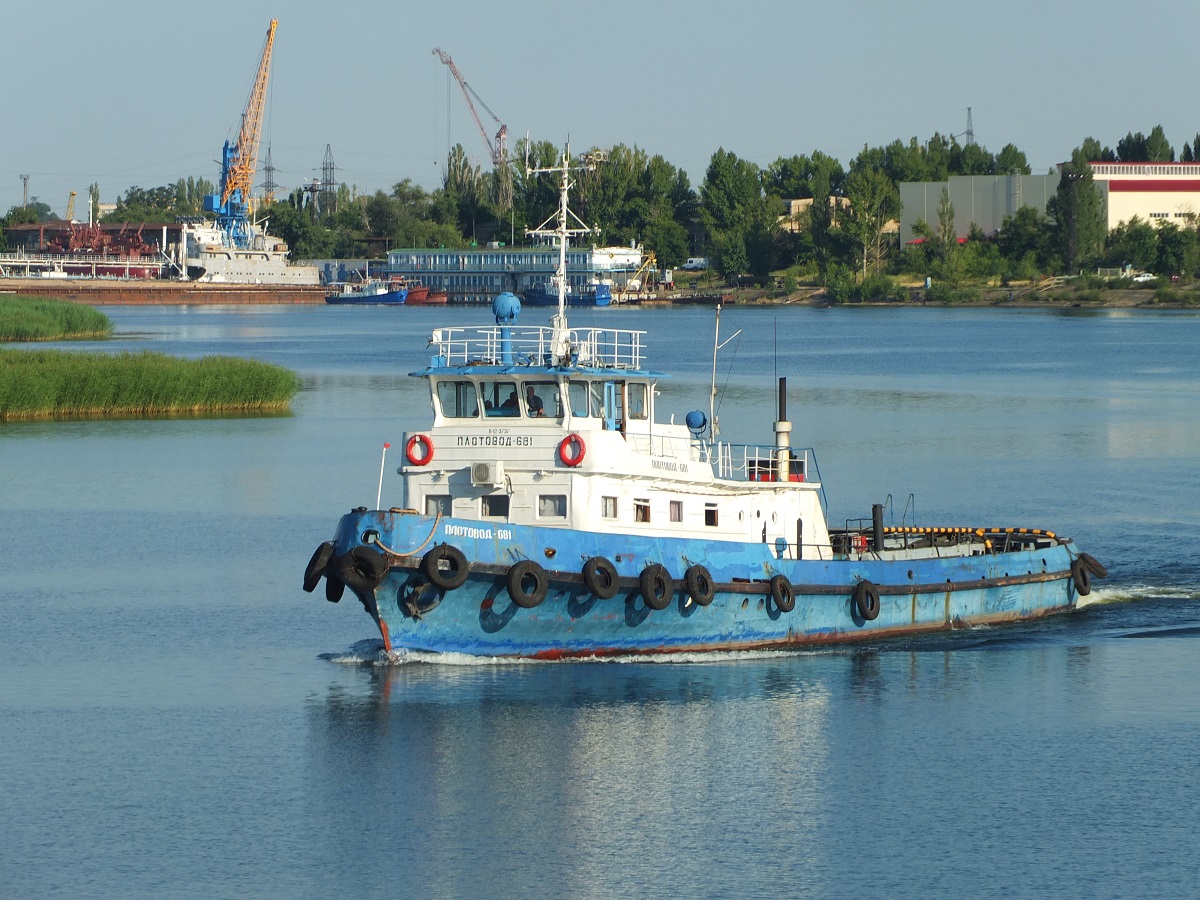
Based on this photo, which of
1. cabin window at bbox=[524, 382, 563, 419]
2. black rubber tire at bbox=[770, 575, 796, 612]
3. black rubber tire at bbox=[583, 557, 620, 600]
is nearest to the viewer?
black rubber tire at bbox=[583, 557, 620, 600]

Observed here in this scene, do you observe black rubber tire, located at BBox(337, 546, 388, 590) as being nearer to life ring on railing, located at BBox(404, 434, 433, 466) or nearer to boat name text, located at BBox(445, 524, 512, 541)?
boat name text, located at BBox(445, 524, 512, 541)

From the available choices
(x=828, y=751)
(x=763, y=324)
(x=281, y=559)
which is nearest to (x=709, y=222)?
(x=763, y=324)

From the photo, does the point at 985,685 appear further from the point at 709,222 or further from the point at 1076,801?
the point at 709,222

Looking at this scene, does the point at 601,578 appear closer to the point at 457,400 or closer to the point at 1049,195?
the point at 457,400

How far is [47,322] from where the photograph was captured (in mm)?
92875

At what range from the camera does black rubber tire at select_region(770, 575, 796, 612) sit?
87.6 ft

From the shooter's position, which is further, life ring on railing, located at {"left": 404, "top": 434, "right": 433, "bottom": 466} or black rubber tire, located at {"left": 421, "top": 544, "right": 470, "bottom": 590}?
life ring on railing, located at {"left": 404, "top": 434, "right": 433, "bottom": 466}

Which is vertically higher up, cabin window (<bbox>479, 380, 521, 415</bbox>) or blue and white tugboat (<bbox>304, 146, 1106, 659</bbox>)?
cabin window (<bbox>479, 380, 521, 415</bbox>)

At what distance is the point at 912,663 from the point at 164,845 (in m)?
12.8

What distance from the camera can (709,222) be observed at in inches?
7844

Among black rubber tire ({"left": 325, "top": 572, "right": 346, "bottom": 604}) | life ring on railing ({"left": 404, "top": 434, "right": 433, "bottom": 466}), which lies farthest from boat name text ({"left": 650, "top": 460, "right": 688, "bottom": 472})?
black rubber tire ({"left": 325, "top": 572, "right": 346, "bottom": 604})

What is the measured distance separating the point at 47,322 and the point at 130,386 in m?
35.7

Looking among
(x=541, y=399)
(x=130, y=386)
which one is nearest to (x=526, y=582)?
(x=541, y=399)

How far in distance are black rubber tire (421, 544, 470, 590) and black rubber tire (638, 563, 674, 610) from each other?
8.76 feet
